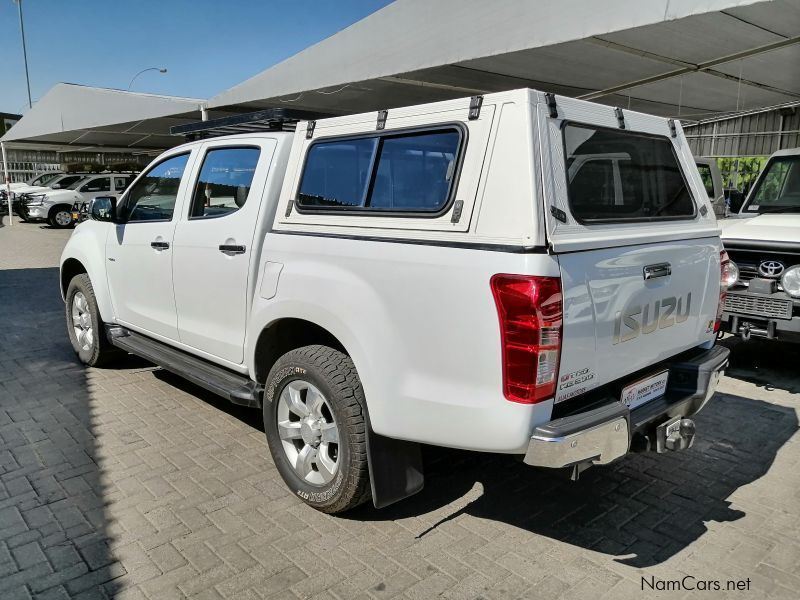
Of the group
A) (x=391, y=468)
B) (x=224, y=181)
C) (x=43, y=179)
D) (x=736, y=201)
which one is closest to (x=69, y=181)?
(x=43, y=179)

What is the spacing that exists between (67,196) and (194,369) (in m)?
19.9

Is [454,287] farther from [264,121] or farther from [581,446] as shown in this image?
[264,121]

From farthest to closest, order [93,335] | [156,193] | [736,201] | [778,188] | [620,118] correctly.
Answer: [736,201], [778,188], [93,335], [156,193], [620,118]

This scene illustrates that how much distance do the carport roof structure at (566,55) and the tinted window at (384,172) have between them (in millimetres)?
4278

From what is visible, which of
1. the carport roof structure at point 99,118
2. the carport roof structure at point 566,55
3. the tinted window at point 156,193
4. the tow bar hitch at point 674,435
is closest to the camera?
the tow bar hitch at point 674,435

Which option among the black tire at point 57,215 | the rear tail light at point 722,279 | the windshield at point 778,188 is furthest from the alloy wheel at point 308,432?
the black tire at point 57,215

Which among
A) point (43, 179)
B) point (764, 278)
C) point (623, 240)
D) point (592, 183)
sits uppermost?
point (43, 179)

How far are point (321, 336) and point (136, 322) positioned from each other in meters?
2.24

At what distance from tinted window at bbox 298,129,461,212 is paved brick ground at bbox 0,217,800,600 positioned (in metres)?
1.63

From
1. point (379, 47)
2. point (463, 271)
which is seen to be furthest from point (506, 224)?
point (379, 47)

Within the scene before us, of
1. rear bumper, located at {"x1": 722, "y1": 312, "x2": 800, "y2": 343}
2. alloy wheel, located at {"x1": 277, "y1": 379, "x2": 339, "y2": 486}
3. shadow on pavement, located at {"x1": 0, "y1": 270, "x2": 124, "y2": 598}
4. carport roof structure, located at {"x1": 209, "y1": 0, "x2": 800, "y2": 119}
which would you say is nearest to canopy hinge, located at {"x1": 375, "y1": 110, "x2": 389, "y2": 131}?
alloy wheel, located at {"x1": 277, "y1": 379, "x2": 339, "y2": 486}

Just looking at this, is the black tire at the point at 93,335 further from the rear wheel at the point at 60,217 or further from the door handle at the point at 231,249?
the rear wheel at the point at 60,217

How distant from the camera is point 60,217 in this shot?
2106 centimetres

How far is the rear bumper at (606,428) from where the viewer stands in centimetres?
242
